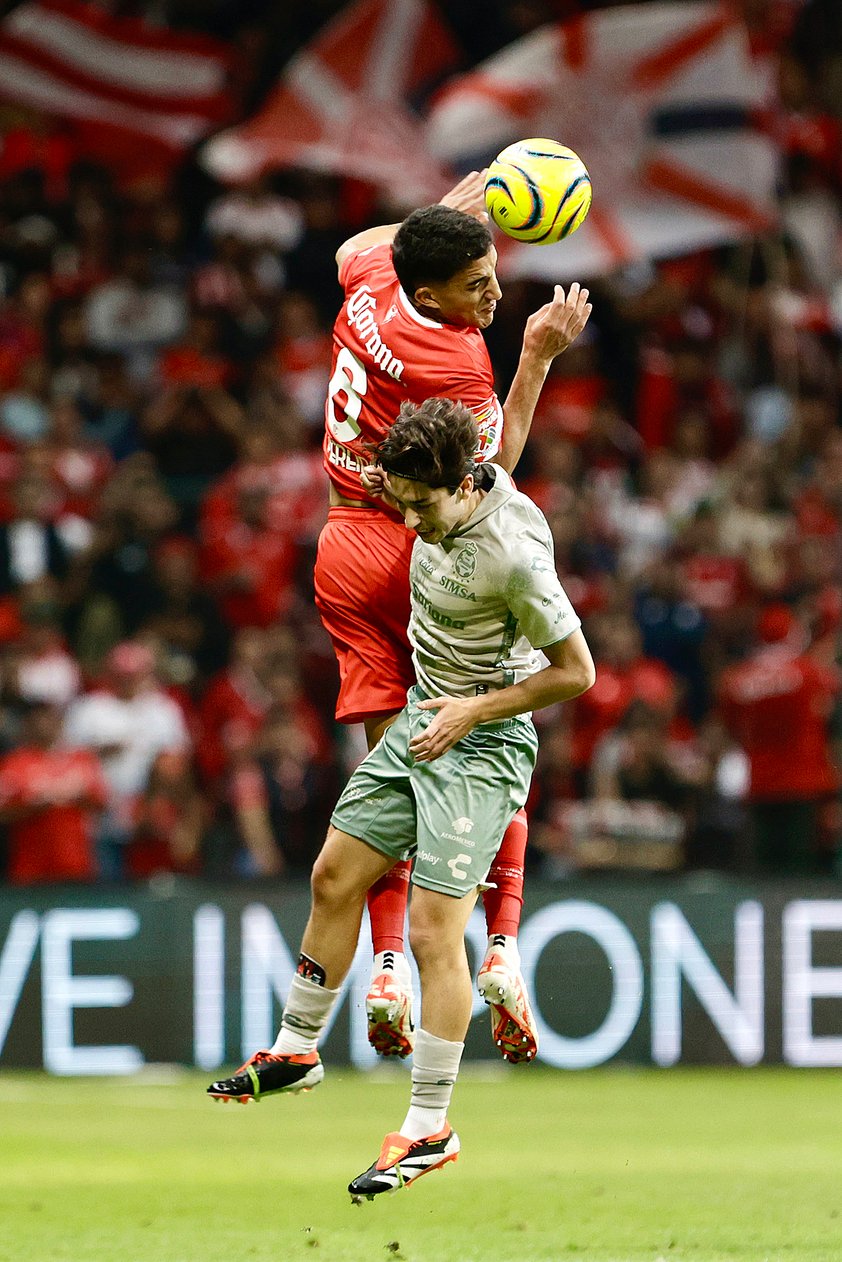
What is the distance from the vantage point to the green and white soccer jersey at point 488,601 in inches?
283

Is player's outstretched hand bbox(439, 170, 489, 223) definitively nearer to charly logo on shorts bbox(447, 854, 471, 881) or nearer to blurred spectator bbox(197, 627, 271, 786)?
charly logo on shorts bbox(447, 854, 471, 881)

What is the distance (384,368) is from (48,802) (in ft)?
22.8

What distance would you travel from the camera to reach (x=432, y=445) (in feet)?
22.9

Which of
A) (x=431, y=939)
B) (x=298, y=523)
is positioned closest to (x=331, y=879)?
(x=431, y=939)

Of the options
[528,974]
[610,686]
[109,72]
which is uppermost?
[109,72]

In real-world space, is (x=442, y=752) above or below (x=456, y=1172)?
above

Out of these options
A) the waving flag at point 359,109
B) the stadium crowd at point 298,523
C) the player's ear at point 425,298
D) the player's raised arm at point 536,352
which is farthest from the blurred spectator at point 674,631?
the player's ear at point 425,298

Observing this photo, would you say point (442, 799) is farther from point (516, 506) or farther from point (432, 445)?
point (432, 445)

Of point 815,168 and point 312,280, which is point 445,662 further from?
point 815,168

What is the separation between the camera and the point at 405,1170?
7.29m

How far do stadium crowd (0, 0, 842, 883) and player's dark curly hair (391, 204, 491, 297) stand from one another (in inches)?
279

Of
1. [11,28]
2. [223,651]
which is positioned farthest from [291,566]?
[11,28]

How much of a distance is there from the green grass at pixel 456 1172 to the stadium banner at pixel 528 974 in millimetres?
207

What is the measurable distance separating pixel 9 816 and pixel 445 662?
7084 mm
